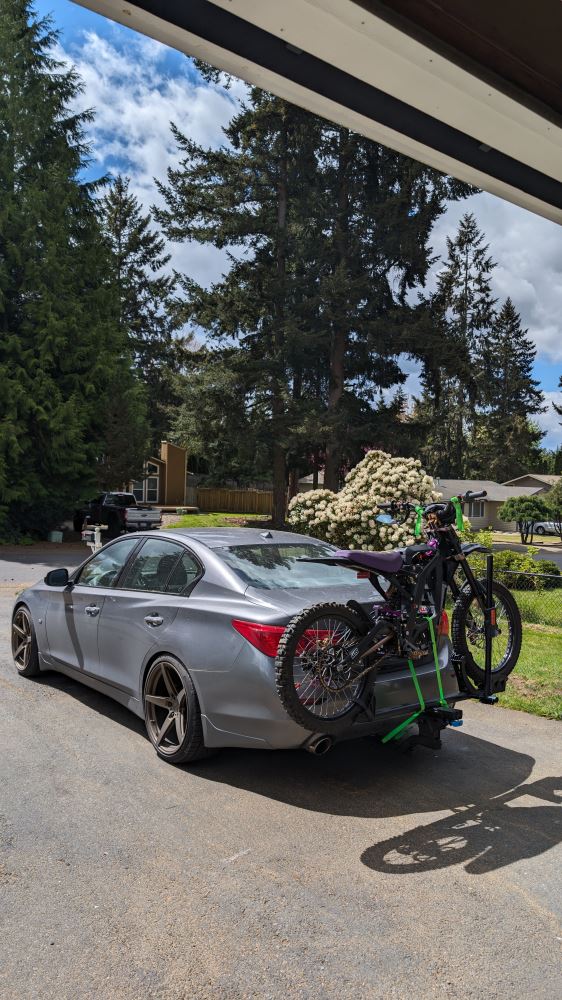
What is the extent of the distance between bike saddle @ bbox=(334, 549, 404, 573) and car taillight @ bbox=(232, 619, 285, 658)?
56 cm

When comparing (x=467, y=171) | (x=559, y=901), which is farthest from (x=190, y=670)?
(x=467, y=171)

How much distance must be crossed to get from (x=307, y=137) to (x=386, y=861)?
32.1 metres

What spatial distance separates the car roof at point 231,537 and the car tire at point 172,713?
886mm

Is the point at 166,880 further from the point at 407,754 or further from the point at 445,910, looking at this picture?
the point at 407,754

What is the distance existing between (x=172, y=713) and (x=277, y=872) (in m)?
1.43

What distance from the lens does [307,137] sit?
3044 centimetres

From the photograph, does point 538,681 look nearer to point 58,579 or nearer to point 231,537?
point 231,537

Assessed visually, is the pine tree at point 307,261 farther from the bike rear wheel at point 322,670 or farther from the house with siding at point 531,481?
the house with siding at point 531,481

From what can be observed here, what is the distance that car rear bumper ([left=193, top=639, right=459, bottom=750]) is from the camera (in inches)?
149

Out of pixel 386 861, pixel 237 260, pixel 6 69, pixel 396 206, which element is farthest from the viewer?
pixel 237 260

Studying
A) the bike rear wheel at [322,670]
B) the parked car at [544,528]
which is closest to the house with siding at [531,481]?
the parked car at [544,528]

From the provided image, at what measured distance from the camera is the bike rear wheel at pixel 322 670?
3.69 m

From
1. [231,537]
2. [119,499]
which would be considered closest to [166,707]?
[231,537]

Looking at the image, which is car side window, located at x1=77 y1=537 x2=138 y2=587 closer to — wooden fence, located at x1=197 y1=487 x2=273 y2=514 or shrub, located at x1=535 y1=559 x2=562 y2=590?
shrub, located at x1=535 y1=559 x2=562 y2=590
